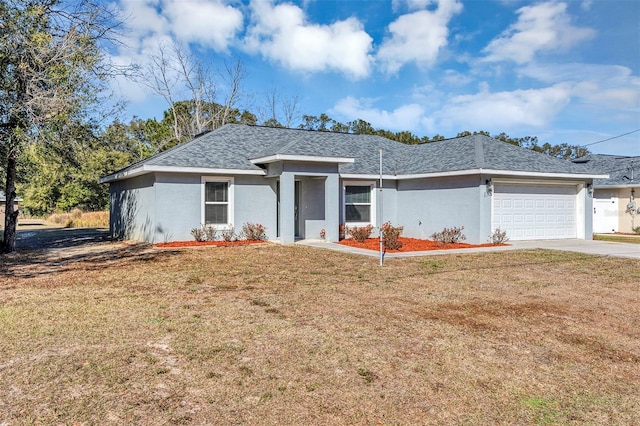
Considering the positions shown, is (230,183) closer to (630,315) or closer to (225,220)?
(225,220)

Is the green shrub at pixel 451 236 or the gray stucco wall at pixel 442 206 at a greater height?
the gray stucco wall at pixel 442 206

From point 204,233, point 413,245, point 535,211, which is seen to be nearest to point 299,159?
point 204,233

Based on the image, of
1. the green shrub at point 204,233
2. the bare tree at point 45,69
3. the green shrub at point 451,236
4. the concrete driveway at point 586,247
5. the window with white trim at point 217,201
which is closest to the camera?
the bare tree at point 45,69

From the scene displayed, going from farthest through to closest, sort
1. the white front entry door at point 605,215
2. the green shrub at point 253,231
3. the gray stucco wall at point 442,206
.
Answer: the white front entry door at point 605,215 < the green shrub at point 253,231 < the gray stucco wall at point 442,206

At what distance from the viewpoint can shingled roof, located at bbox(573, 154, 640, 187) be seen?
78.9ft

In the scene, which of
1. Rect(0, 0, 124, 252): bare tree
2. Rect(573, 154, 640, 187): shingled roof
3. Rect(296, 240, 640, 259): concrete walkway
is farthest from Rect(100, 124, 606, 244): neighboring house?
Rect(573, 154, 640, 187): shingled roof

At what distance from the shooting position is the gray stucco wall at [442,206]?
16094 mm

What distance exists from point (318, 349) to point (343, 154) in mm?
13541

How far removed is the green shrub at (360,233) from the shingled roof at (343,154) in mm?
2206

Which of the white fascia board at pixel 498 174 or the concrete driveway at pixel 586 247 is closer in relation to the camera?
the concrete driveway at pixel 586 247

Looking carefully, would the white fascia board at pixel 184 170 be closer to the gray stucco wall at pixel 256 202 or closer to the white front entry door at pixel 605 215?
the gray stucco wall at pixel 256 202

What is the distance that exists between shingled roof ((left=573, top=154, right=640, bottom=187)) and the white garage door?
533 centimetres

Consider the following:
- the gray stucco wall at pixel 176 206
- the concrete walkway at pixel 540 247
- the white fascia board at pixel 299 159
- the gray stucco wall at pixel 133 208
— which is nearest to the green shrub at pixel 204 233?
the gray stucco wall at pixel 176 206

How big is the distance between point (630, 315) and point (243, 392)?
19.2ft
